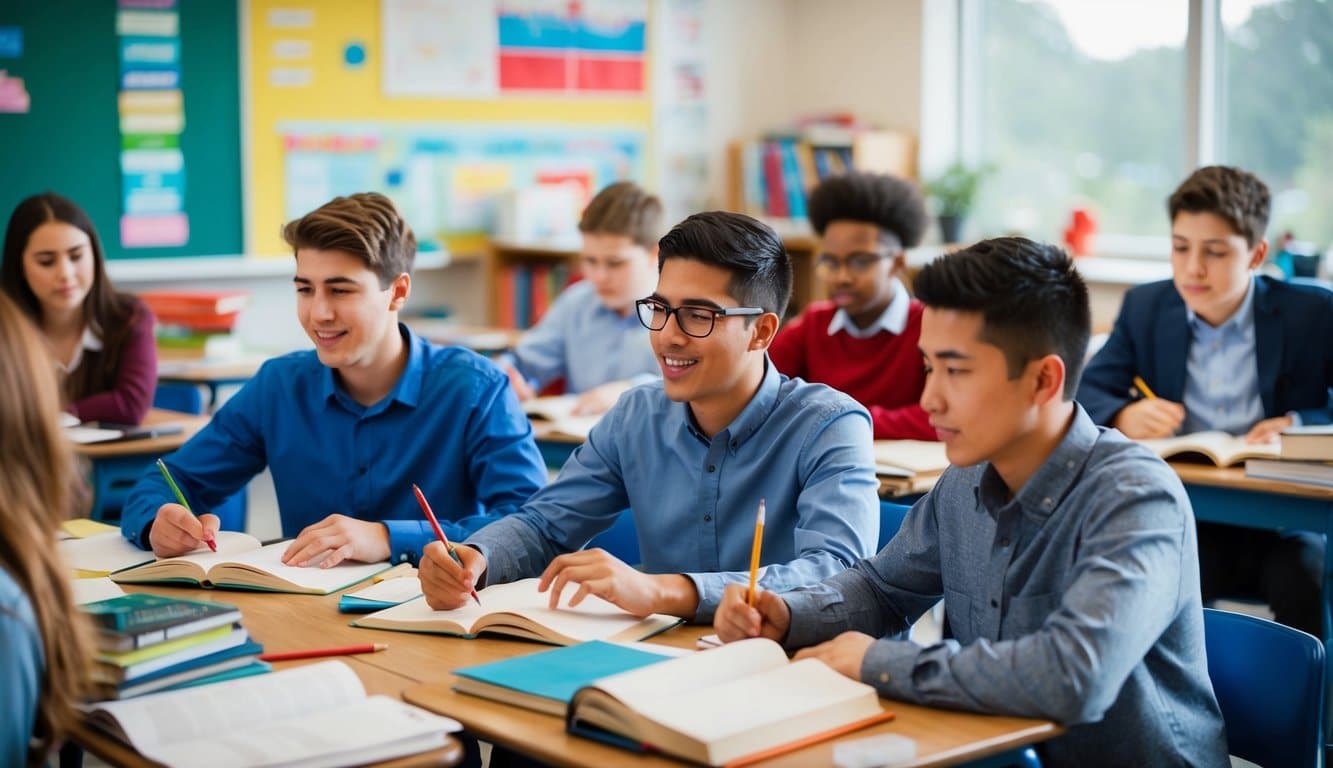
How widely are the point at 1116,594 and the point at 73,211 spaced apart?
3.41 m

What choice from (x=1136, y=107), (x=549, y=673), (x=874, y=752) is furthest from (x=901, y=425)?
(x=1136, y=107)

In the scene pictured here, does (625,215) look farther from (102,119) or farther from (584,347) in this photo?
(102,119)

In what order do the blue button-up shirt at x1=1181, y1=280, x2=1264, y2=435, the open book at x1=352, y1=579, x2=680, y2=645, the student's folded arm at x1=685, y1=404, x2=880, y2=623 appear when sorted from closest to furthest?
1. the open book at x1=352, y1=579, x2=680, y2=645
2. the student's folded arm at x1=685, y1=404, x2=880, y2=623
3. the blue button-up shirt at x1=1181, y1=280, x2=1264, y2=435

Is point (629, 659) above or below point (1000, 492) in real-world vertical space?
below

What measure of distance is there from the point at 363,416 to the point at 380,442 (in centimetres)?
6

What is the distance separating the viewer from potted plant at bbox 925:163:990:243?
6480 mm

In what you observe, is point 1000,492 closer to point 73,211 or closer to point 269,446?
point 269,446

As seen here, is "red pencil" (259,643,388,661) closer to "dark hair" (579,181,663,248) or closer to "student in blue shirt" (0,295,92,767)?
"student in blue shirt" (0,295,92,767)

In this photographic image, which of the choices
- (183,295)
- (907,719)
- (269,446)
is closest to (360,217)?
(269,446)

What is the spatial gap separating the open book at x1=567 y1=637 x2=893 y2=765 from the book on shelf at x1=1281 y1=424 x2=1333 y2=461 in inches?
65.8

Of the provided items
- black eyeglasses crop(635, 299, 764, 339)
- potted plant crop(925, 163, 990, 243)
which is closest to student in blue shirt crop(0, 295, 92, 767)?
black eyeglasses crop(635, 299, 764, 339)

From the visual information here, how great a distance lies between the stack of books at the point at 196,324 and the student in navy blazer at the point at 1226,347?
3.17 meters

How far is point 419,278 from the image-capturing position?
6516 mm

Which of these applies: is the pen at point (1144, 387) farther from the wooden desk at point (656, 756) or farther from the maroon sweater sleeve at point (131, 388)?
the maroon sweater sleeve at point (131, 388)
